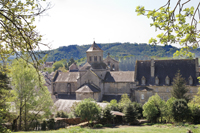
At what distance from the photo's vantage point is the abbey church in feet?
141

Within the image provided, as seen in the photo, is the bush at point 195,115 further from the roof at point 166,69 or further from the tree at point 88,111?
the roof at point 166,69

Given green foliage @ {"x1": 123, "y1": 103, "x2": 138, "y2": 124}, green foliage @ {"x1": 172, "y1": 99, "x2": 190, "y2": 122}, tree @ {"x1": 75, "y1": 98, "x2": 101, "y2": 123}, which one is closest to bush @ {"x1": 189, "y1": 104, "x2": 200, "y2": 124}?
green foliage @ {"x1": 172, "y1": 99, "x2": 190, "y2": 122}

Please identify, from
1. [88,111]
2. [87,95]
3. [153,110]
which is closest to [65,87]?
[87,95]

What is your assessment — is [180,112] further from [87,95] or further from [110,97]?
[110,97]

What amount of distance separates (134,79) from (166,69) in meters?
7.62

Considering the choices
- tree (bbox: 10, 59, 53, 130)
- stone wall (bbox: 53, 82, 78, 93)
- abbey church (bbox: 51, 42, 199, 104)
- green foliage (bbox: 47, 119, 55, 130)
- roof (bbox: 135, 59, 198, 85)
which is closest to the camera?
tree (bbox: 10, 59, 53, 130)

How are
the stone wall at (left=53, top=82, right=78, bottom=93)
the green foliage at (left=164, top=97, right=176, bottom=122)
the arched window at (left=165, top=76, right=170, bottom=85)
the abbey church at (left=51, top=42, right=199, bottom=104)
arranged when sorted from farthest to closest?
the stone wall at (left=53, top=82, right=78, bottom=93) → the arched window at (left=165, top=76, right=170, bottom=85) → the abbey church at (left=51, top=42, right=199, bottom=104) → the green foliage at (left=164, top=97, right=176, bottom=122)

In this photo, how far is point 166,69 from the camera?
153 feet

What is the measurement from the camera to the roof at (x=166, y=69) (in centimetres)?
4491

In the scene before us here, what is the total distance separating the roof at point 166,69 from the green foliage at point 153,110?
51.1 ft

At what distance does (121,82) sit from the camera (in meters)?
46.3

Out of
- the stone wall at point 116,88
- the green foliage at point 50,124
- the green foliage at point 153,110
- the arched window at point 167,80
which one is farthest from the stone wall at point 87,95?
the green foliage at point 50,124

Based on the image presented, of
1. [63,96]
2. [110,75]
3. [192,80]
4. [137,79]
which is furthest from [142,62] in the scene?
[63,96]

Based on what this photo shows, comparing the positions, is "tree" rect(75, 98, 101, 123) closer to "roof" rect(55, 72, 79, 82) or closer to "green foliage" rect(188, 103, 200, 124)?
"green foliage" rect(188, 103, 200, 124)
